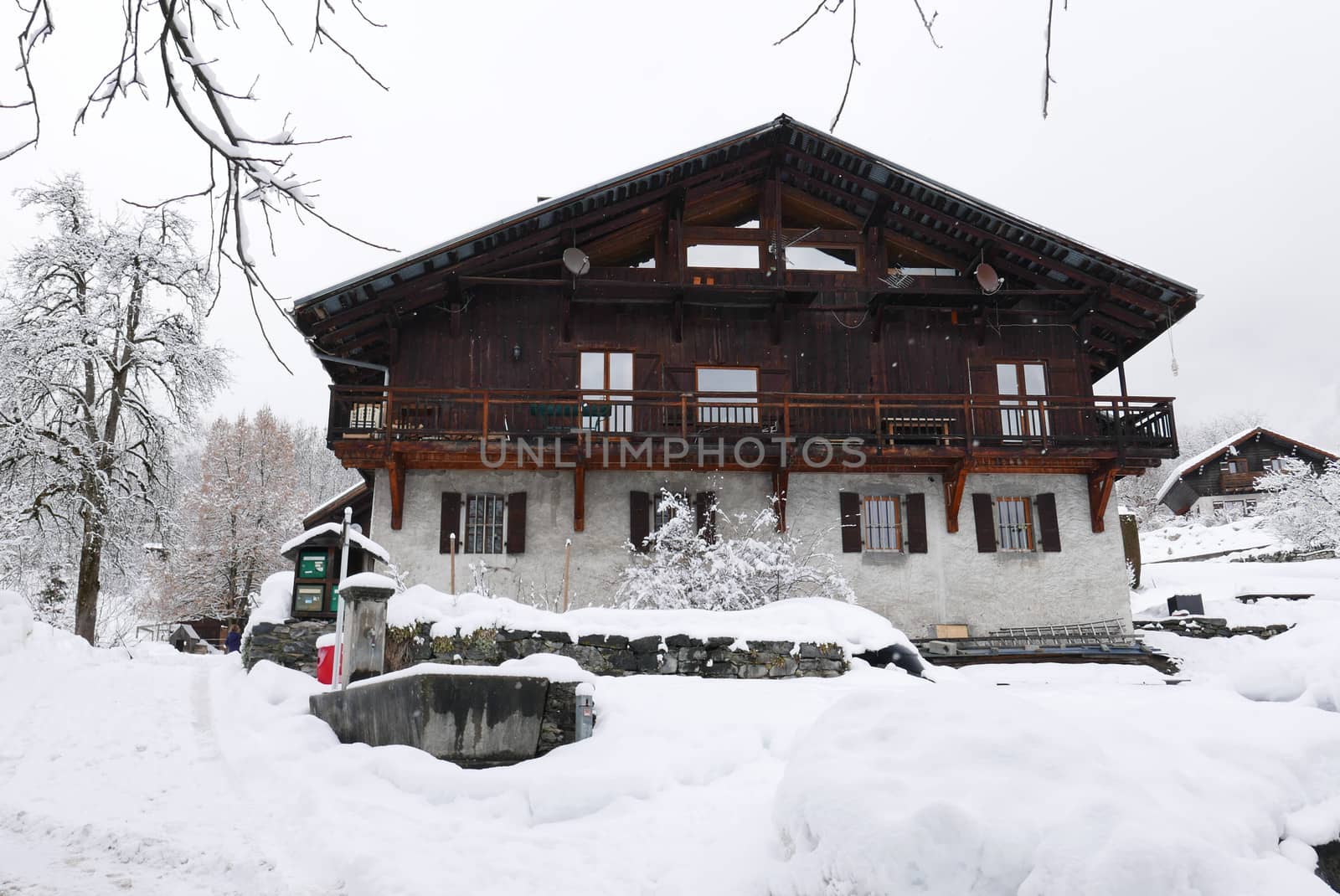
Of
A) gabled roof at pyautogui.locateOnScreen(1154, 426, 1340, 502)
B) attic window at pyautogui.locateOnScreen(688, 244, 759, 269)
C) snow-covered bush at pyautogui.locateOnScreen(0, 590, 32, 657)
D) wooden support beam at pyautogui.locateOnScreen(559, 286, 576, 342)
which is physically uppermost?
gabled roof at pyautogui.locateOnScreen(1154, 426, 1340, 502)

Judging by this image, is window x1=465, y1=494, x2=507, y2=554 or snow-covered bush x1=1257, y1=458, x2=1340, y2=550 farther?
snow-covered bush x1=1257, y1=458, x2=1340, y2=550

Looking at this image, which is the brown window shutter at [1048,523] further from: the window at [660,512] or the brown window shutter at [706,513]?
the window at [660,512]

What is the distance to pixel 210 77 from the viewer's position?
322 centimetres

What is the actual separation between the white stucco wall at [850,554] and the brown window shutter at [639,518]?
0.54 feet

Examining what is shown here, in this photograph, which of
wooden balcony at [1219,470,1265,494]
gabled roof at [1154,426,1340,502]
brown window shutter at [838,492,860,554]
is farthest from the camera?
wooden balcony at [1219,470,1265,494]

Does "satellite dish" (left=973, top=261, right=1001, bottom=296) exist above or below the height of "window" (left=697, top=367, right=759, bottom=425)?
above

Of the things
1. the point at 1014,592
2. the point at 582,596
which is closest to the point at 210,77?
the point at 582,596

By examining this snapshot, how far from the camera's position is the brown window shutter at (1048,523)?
17828 mm

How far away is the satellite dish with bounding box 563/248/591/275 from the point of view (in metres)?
17.7

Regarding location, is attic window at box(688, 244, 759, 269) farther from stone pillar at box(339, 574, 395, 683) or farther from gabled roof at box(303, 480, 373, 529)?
stone pillar at box(339, 574, 395, 683)

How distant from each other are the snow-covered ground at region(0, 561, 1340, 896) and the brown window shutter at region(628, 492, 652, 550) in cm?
730

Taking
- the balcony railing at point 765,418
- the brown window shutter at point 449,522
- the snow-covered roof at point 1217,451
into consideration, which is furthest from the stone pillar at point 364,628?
the snow-covered roof at point 1217,451

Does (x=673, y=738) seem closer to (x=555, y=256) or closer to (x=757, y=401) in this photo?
(x=757, y=401)

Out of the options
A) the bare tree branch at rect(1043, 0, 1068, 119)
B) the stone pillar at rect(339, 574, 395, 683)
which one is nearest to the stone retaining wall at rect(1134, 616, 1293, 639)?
the stone pillar at rect(339, 574, 395, 683)
